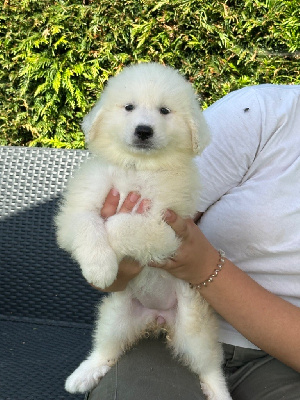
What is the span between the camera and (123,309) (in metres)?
2.09

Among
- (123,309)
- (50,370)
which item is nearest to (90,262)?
(123,309)

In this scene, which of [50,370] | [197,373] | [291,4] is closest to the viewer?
[197,373]

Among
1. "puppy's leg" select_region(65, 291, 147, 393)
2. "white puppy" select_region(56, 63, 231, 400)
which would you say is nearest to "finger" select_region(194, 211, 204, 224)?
"white puppy" select_region(56, 63, 231, 400)

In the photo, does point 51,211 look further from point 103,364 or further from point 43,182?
point 103,364

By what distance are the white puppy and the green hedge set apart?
1.82 metres

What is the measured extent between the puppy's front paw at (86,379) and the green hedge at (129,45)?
2049 millimetres

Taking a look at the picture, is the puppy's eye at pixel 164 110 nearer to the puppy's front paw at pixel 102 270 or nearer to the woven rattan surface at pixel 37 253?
the puppy's front paw at pixel 102 270

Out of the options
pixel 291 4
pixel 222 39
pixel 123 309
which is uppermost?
pixel 291 4

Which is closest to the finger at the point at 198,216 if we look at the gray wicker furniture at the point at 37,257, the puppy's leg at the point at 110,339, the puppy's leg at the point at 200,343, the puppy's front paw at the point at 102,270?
the puppy's leg at the point at 200,343

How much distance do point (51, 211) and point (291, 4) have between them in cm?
192

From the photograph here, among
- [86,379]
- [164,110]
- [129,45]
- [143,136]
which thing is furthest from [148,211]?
[129,45]

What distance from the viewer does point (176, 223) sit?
184 cm

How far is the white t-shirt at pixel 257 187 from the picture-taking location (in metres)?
2.00

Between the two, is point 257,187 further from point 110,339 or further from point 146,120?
point 110,339
